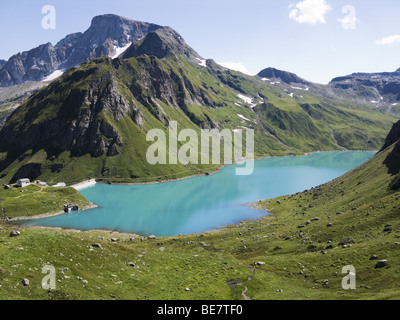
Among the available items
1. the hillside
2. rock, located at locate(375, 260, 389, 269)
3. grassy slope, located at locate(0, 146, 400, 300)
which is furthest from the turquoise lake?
rock, located at locate(375, 260, 389, 269)

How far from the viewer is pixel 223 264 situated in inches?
2313

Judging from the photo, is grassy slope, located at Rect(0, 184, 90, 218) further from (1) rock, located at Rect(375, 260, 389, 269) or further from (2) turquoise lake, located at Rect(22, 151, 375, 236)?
(1) rock, located at Rect(375, 260, 389, 269)

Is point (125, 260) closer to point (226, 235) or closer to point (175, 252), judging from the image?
point (175, 252)

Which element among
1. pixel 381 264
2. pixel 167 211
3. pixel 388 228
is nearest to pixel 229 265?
pixel 381 264

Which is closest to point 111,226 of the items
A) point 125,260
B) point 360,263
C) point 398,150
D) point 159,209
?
point 159,209

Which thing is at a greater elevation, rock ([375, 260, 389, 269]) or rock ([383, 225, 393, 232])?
rock ([383, 225, 393, 232])

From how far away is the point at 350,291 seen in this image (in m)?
41.3

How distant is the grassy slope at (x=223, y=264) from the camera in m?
38.3

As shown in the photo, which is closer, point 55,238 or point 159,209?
point 55,238

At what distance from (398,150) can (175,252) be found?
92803 millimetres

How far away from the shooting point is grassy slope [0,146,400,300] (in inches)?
1508

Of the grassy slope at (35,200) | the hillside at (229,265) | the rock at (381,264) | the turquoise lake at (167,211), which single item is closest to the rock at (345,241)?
the hillside at (229,265)

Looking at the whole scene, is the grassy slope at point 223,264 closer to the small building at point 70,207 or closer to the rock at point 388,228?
the rock at point 388,228

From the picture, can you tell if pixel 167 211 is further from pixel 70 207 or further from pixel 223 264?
pixel 223 264
